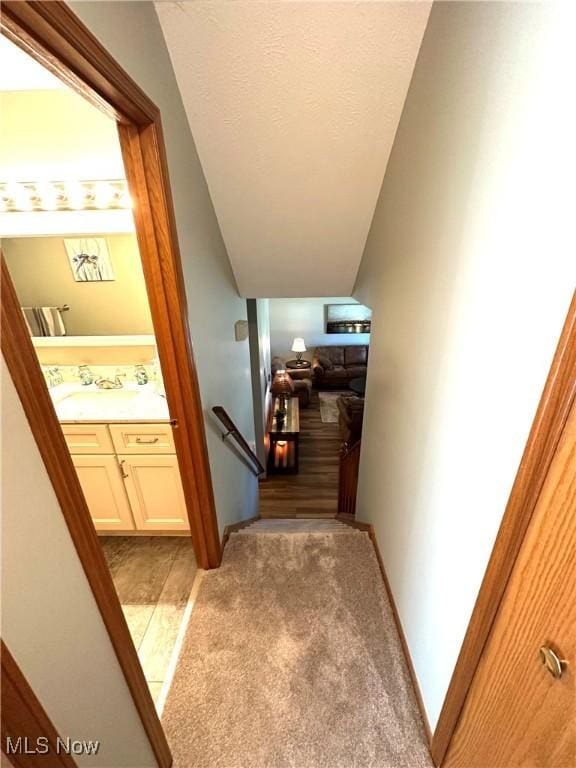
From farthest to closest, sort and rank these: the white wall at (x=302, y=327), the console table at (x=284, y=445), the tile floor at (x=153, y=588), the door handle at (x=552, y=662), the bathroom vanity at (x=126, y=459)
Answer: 1. the white wall at (x=302, y=327)
2. the console table at (x=284, y=445)
3. the bathroom vanity at (x=126, y=459)
4. the tile floor at (x=153, y=588)
5. the door handle at (x=552, y=662)

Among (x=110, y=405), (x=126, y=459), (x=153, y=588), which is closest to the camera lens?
(x=153, y=588)

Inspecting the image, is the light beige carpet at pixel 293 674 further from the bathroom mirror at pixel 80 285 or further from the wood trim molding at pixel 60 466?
the bathroom mirror at pixel 80 285

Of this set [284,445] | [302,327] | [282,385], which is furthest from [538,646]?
[302,327]

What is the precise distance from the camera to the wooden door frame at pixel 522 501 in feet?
1.78

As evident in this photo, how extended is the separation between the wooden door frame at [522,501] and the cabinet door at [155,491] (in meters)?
1.64

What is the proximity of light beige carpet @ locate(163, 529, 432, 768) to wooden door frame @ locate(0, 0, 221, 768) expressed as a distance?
185 millimetres

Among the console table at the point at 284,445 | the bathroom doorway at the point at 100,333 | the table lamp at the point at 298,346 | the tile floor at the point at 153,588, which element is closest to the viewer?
the tile floor at the point at 153,588

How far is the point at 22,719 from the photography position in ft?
1.83

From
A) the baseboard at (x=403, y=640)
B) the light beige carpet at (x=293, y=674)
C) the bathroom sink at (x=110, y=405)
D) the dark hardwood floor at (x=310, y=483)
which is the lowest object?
the dark hardwood floor at (x=310, y=483)

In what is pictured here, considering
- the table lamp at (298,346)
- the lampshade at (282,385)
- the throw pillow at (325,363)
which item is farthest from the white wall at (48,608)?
the throw pillow at (325,363)

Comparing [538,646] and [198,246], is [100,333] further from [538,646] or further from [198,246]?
[538,646]

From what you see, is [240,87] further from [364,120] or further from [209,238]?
[209,238]

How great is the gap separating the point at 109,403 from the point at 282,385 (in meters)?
4.60

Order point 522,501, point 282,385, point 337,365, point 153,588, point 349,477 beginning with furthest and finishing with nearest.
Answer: point 337,365, point 282,385, point 349,477, point 153,588, point 522,501
